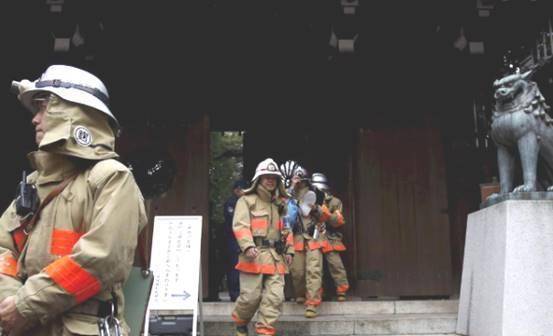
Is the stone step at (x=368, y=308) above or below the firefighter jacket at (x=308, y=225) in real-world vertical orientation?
below

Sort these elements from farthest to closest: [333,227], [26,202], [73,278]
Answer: [333,227] < [26,202] < [73,278]

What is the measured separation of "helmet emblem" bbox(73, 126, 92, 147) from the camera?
223cm

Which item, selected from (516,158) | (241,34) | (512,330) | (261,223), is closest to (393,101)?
(241,34)

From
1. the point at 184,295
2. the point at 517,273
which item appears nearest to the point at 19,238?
the point at 184,295

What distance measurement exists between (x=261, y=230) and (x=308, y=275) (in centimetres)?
155

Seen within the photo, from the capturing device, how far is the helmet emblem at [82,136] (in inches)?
87.7

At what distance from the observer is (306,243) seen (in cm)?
741

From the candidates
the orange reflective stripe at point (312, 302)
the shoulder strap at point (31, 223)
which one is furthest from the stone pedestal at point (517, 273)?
the shoulder strap at point (31, 223)

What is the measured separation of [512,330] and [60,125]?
4.60 metres

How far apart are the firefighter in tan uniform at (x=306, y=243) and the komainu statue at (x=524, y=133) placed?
257 cm

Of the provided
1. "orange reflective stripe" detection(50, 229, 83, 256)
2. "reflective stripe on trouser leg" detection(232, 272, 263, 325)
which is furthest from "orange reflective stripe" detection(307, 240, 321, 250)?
"orange reflective stripe" detection(50, 229, 83, 256)

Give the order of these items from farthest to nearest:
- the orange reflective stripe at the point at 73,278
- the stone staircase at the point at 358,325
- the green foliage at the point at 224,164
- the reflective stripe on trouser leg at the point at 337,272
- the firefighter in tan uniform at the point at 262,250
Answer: the green foliage at the point at 224,164 → the reflective stripe on trouser leg at the point at 337,272 → the stone staircase at the point at 358,325 → the firefighter in tan uniform at the point at 262,250 → the orange reflective stripe at the point at 73,278

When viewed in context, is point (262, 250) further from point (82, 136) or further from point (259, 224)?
point (82, 136)

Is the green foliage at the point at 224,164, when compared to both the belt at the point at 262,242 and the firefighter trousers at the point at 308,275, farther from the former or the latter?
the belt at the point at 262,242
